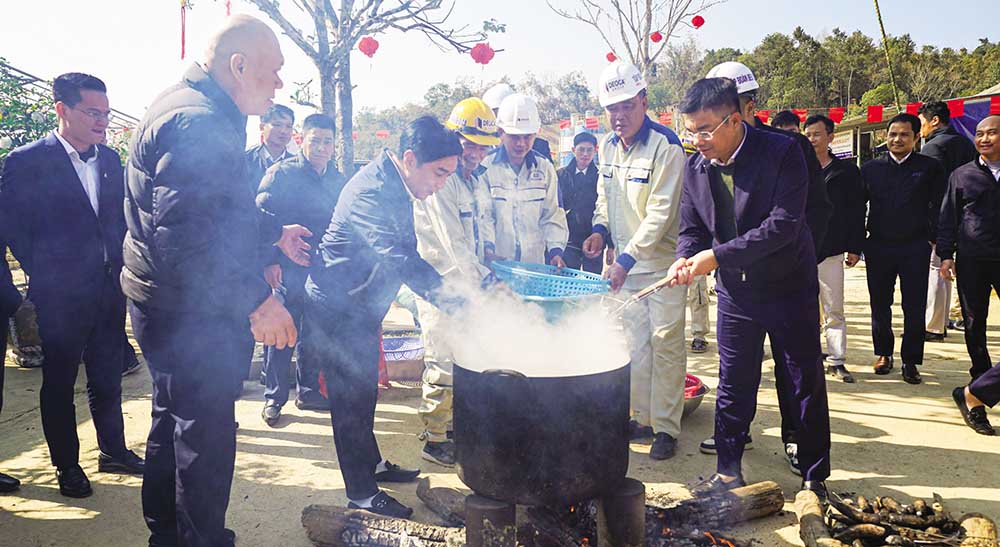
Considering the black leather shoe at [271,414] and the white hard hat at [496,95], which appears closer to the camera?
the black leather shoe at [271,414]

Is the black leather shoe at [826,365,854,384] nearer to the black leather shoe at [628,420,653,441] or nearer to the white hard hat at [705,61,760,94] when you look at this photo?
the black leather shoe at [628,420,653,441]

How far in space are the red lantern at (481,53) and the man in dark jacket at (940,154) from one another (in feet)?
16.0

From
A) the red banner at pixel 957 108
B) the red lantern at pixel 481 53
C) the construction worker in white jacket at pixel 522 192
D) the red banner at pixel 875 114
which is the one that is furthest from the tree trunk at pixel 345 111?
the red banner at pixel 957 108

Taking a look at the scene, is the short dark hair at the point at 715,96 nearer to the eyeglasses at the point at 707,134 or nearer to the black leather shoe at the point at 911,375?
the eyeglasses at the point at 707,134

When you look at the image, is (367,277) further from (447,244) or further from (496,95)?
(496,95)

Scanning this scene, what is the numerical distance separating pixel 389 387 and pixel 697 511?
2980mm

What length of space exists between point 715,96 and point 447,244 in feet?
5.84

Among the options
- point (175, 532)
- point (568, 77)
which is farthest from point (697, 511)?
point (568, 77)

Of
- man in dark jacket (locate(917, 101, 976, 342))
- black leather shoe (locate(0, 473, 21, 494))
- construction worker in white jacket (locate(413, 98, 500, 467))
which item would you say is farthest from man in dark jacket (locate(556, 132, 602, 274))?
black leather shoe (locate(0, 473, 21, 494))

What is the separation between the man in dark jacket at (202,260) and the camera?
2270 millimetres

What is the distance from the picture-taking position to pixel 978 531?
2.74 meters

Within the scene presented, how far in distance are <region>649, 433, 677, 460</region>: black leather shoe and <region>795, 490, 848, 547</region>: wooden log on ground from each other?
100cm

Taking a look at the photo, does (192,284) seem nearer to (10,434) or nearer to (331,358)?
(331,358)

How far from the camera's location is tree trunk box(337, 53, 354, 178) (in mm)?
7801
